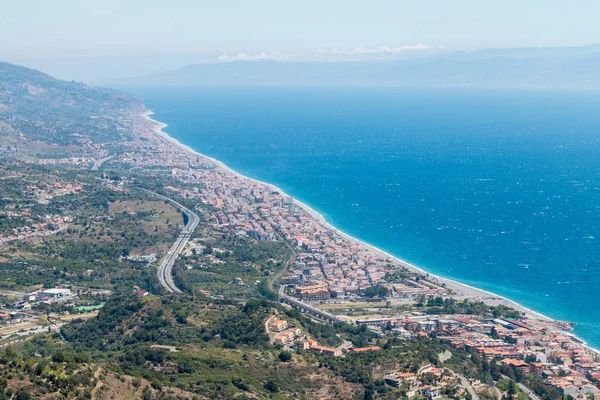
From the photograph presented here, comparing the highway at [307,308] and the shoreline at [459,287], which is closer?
the highway at [307,308]

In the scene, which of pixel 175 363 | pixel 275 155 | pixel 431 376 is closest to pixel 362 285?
pixel 431 376

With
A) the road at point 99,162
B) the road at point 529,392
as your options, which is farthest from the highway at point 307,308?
the road at point 99,162

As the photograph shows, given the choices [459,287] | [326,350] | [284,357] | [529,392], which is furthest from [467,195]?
[284,357]

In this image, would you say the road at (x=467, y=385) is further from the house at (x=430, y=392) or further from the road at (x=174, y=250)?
the road at (x=174, y=250)

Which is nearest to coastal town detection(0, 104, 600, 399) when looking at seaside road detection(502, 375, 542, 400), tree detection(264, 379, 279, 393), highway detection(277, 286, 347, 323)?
highway detection(277, 286, 347, 323)

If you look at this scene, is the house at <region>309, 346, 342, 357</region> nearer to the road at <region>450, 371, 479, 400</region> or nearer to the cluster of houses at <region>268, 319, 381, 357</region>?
the cluster of houses at <region>268, 319, 381, 357</region>
